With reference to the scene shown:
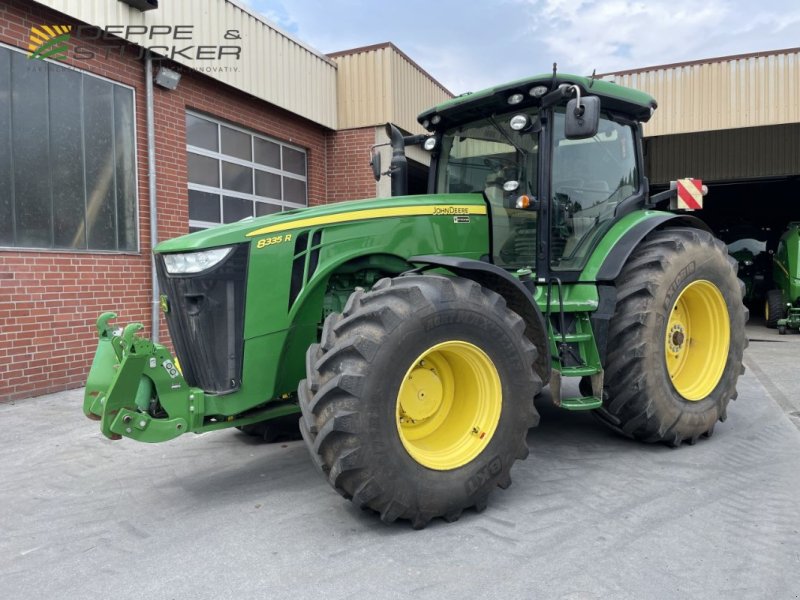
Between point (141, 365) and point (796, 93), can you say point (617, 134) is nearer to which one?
point (141, 365)

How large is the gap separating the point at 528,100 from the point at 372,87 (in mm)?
6617

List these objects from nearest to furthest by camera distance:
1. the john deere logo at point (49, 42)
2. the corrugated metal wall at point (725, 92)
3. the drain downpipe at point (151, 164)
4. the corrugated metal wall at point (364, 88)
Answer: the john deere logo at point (49, 42) < the drain downpipe at point (151, 164) < the corrugated metal wall at point (364, 88) < the corrugated metal wall at point (725, 92)

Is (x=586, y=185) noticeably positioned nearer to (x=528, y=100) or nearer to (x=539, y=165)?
(x=539, y=165)

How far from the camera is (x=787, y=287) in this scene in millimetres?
11500

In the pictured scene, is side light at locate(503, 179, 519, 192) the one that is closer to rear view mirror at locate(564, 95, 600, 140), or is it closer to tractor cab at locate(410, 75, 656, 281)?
tractor cab at locate(410, 75, 656, 281)

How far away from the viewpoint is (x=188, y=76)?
25.2 ft

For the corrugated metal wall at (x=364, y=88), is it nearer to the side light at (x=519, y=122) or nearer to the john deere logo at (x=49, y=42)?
the john deere logo at (x=49, y=42)

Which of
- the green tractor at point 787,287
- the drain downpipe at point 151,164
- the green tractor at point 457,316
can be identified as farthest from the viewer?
the green tractor at point 787,287

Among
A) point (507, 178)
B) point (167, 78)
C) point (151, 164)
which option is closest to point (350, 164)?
point (167, 78)

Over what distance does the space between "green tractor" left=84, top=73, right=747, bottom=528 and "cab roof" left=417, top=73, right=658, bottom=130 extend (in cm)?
1

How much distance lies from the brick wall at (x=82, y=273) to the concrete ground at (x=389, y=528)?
1.75 meters

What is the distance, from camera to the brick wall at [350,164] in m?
10.3

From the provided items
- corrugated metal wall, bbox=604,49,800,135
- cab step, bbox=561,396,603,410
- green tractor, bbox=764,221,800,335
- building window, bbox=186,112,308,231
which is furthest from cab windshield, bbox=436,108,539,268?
green tractor, bbox=764,221,800,335

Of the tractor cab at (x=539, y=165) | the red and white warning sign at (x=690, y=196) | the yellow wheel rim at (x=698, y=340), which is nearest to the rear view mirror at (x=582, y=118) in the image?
the tractor cab at (x=539, y=165)
